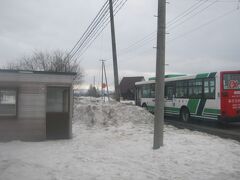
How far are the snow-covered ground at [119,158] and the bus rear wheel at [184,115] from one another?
700cm

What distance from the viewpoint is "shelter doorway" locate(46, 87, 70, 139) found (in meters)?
12.4

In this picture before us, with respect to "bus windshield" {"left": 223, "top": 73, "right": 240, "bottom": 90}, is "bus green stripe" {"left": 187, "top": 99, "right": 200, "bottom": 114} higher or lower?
lower

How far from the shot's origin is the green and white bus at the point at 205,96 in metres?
16.4

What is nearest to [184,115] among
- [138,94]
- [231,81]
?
[231,81]

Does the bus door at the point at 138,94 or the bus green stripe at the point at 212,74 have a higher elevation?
the bus green stripe at the point at 212,74

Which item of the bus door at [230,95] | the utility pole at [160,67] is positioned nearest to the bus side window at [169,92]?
the bus door at [230,95]

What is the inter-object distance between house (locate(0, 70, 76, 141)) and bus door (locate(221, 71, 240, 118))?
7.89 metres

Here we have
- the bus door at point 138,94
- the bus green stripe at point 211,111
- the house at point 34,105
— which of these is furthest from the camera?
the bus door at point 138,94

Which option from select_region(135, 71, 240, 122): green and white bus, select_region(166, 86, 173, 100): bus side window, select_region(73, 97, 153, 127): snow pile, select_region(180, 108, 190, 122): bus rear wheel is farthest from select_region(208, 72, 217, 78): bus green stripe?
select_region(166, 86, 173, 100): bus side window

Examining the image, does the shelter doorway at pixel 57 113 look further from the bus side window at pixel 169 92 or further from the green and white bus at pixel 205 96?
the bus side window at pixel 169 92

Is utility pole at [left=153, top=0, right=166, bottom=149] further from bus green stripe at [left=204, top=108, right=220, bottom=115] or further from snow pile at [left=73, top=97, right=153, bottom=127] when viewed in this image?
bus green stripe at [left=204, top=108, right=220, bottom=115]

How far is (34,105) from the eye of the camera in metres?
12.0

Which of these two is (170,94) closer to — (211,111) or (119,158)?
(211,111)

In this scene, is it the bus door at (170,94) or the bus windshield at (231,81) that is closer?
the bus windshield at (231,81)
